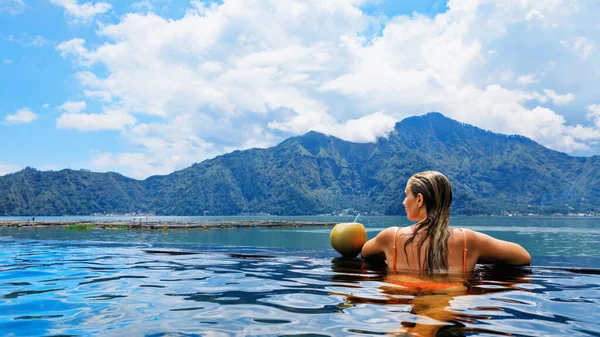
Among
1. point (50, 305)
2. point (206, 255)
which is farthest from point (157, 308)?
point (206, 255)

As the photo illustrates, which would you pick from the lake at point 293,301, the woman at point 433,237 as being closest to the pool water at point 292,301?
the lake at point 293,301

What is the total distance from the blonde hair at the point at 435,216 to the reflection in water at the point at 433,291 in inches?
10.3

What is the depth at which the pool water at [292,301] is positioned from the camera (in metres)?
4.12

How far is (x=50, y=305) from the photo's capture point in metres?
5.41

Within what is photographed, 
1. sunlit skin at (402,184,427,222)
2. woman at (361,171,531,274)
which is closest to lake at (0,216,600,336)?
woman at (361,171,531,274)

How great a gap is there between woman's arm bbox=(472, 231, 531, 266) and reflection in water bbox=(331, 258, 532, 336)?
0.32 metres

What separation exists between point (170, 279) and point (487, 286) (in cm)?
542

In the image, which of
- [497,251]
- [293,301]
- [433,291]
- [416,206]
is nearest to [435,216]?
[416,206]

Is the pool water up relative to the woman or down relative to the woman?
down

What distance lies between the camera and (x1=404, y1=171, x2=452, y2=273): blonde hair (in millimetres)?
5725

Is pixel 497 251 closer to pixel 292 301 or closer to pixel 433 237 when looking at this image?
pixel 433 237

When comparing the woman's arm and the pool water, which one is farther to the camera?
the woman's arm

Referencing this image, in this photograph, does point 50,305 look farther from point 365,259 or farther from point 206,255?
point 206,255

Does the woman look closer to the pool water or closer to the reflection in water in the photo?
the reflection in water
